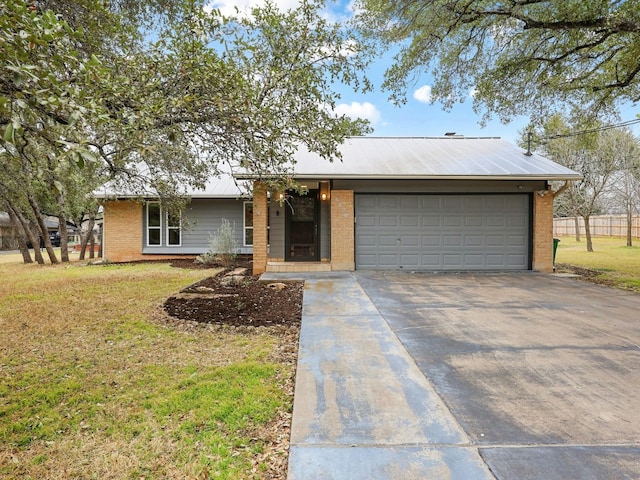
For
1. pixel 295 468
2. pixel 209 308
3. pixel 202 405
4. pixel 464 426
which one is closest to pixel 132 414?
pixel 202 405

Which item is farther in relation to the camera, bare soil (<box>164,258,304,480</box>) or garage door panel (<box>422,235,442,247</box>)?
garage door panel (<box>422,235,442,247</box>)

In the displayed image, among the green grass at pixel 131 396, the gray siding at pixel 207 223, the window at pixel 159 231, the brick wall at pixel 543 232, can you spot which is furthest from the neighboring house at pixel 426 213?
the green grass at pixel 131 396

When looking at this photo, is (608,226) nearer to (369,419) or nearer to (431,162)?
(431,162)

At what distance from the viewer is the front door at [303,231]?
1206 centimetres

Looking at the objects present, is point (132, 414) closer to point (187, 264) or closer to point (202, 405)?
point (202, 405)

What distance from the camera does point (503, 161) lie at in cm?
1157

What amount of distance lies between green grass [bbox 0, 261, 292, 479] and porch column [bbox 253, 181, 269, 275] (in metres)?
4.60

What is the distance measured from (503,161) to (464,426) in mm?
10543

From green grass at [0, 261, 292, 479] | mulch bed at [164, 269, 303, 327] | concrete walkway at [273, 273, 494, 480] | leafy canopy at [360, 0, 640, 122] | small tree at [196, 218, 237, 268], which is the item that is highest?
leafy canopy at [360, 0, 640, 122]

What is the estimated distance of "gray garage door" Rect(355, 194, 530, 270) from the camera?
11.1 metres

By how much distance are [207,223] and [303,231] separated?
4.93 m

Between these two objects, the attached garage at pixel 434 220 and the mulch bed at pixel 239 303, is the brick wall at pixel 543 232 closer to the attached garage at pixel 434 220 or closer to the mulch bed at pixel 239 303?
the attached garage at pixel 434 220

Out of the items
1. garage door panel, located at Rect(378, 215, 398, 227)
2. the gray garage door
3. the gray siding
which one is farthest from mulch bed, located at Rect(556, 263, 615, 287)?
the gray siding

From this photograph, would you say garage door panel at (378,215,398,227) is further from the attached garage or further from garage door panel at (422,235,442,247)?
garage door panel at (422,235,442,247)
